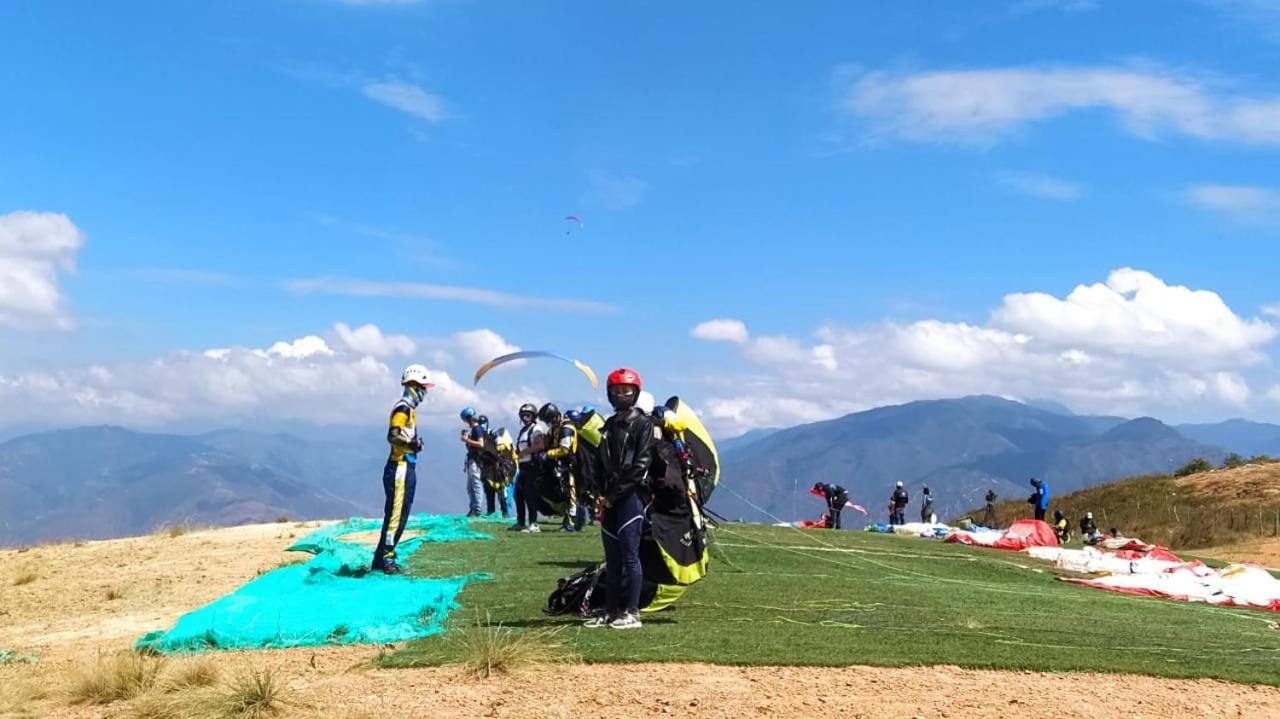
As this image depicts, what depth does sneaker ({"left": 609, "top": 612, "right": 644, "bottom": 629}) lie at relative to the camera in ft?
27.9

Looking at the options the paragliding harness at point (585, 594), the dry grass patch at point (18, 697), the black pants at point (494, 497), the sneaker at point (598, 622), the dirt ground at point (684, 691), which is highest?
the black pants at point (494, 497)

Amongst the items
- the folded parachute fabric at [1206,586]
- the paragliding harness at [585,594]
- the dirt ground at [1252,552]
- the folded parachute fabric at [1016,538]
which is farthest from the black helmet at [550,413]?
the dirt ground at [1252,552]

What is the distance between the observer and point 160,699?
639 cm

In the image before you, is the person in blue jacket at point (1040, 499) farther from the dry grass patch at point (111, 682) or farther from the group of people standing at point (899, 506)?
the dry grass patch at point (111, 682)

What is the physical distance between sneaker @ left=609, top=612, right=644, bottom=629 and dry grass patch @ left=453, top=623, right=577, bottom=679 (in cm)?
82

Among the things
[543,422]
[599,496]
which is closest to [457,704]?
[599,496]

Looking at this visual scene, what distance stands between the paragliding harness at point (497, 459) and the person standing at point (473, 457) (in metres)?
0.13

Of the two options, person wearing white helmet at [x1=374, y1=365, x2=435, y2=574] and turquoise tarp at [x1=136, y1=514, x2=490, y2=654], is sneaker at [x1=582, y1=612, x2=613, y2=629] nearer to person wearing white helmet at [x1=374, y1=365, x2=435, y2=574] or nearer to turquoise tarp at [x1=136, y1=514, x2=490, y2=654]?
turquoise tarp at [x1=136, y1=514, x2=490, y2=654]

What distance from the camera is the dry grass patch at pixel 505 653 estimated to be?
276 inches

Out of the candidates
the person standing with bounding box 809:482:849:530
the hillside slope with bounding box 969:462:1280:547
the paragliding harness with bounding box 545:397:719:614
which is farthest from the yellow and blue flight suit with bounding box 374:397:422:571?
the hillside slope with bounding box 969:462:1280:547

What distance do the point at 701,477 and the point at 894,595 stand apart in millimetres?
3170

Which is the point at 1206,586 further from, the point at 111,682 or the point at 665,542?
the point at 111,682

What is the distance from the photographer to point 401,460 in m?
12.1

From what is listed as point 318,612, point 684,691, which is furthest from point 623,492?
point 318,612
